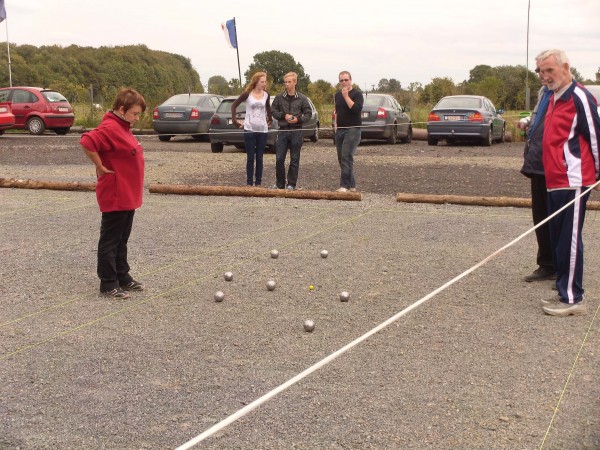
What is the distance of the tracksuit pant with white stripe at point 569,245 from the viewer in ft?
21.4

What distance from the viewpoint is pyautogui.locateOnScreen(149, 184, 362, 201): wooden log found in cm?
1262

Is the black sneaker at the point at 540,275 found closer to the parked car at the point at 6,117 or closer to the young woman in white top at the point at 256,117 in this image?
the young woman in white top at the point at 256,117

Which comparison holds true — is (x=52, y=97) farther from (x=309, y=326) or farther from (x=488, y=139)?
(x=309, y=326)

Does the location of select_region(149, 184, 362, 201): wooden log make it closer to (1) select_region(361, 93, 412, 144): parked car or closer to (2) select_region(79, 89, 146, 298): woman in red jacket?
(2) select_region(79, 89, 146, 298): woman in red jacket

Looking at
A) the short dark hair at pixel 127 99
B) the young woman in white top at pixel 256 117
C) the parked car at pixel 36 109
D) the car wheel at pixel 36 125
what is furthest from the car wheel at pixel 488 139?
the short dark hair at pixel 127 99

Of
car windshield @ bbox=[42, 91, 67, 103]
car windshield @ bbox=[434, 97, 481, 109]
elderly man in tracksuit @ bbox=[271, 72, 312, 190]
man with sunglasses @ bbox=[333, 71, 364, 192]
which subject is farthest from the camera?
car windshield @ bbox=[42, 91, 67, 103]

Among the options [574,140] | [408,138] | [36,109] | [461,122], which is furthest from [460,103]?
[574,140]

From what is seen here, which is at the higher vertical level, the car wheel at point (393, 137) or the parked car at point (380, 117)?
the parked car at point (380, 117)

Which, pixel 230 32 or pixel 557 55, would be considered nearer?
pixel 557 55

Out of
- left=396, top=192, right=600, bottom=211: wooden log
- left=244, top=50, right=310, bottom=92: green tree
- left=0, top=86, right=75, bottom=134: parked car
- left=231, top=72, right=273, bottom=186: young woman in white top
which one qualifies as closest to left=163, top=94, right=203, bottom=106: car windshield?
left=0, top=86, right=75, bottom=134: parked car

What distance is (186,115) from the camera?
1028 inches

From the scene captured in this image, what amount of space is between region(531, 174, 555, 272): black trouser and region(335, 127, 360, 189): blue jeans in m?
5.51

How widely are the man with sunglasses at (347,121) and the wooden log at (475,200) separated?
1069 mm

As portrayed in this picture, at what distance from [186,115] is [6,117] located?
5980mm
